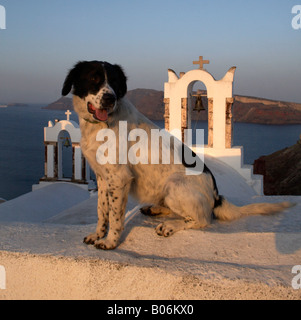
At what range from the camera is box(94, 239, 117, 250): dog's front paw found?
3682 mm

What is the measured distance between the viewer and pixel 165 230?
13.0ft

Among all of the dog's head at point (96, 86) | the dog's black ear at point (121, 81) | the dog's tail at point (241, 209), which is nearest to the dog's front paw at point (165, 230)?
the dog's tail at point (241, 209)

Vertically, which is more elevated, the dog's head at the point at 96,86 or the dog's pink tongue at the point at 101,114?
the dog's head at the point at 96,86

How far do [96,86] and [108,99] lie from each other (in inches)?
8.0

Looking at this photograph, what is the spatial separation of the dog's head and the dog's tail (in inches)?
78.7

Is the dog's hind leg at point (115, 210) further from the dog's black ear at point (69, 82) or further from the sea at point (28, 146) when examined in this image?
the sea at point (28, 146)

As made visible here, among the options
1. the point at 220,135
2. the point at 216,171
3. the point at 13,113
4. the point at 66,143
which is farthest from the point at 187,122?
the point at 13,113

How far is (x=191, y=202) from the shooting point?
13.0 feet

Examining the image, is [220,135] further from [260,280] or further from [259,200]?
[260,280]

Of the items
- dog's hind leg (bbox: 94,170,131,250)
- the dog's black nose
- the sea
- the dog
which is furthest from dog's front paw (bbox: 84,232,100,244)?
the sea

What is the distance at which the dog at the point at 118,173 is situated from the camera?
3.46 meters

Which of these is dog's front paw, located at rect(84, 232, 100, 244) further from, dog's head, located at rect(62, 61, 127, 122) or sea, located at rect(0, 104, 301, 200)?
sea, located at rect(0, 104, 301, 200)

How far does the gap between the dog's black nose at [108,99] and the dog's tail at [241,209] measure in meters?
2.06

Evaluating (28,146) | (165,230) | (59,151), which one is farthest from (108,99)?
(28,146)
